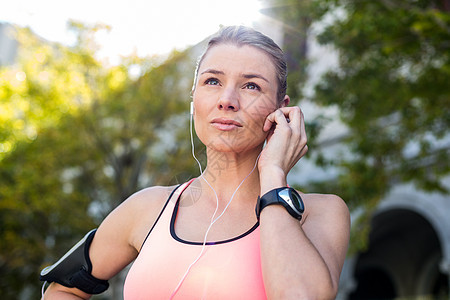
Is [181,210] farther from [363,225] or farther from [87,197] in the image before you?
[87,197]

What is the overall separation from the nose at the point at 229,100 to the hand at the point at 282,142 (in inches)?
6.5

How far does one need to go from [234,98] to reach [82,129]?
1119 centimetres

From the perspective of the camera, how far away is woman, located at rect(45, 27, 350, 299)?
1618 millimetres

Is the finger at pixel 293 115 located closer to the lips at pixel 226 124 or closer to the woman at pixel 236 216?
the woman at pixel 236 216

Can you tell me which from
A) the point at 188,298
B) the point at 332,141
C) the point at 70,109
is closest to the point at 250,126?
the point at 188,298

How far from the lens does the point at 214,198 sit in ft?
6.70

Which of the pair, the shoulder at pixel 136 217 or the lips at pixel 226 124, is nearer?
the lips at pixel 226 124

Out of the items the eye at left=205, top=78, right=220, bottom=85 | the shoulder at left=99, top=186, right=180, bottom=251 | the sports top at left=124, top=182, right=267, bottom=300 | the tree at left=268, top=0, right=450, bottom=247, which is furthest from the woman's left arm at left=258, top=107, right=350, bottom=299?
the tree at left=268, top=0, right=450, bottom=247

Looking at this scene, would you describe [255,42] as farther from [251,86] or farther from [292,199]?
[292,199]

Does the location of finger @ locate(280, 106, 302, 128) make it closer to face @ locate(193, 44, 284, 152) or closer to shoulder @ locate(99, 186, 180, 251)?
face @ locate(193, 44, 284, 152)

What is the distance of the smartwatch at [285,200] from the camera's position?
1.68 meters

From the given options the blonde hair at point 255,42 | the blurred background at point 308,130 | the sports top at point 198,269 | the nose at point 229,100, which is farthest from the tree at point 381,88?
the sports top at point 198,269

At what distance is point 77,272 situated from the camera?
78.2 inches

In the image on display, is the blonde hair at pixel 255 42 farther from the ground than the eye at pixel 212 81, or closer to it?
farther from the ground
